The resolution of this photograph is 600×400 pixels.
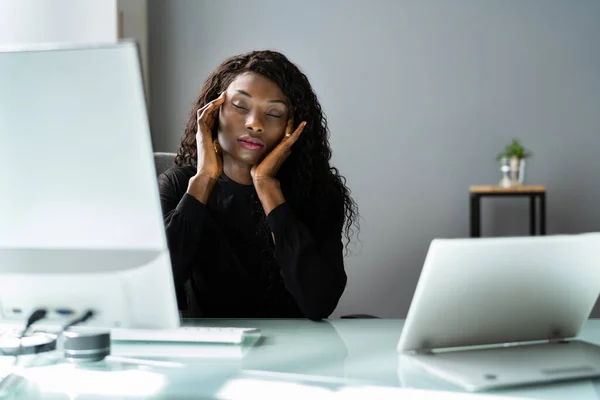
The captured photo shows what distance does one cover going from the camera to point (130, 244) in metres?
0.75

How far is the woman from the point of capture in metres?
1.35

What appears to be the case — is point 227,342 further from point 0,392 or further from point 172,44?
point 172,44

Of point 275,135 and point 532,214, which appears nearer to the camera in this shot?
point 275,135

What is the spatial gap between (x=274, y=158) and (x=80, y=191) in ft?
2.39

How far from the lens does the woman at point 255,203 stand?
135cm

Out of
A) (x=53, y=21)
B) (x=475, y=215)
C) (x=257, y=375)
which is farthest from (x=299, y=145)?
(x=475, y=215)

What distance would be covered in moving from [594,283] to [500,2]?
3203mm

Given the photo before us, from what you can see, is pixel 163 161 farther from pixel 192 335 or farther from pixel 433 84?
pixel 433 84

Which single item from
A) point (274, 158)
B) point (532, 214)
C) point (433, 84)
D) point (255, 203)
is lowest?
point (532, 214)

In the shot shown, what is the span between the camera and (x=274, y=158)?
1440mm

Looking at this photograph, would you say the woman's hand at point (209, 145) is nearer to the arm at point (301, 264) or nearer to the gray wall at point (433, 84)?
the arm at point (301, 264)

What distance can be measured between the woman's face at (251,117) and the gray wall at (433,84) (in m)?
2.35

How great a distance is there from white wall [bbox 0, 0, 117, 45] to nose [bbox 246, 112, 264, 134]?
1696mm

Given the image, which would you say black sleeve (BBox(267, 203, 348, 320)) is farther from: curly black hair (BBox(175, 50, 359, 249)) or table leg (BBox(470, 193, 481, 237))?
table leg (BBox(470, 193, 481, 237))
